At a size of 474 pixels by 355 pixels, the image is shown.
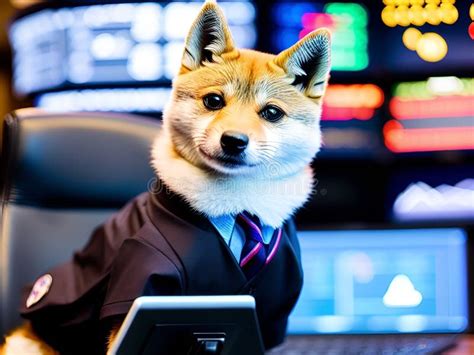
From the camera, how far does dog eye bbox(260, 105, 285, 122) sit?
0.80 metres

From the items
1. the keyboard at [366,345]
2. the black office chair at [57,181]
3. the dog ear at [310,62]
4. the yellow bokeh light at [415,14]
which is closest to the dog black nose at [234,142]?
the dog ear at [310,62]

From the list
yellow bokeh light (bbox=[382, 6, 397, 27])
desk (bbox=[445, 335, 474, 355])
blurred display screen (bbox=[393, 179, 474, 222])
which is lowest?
blurred display screen (bbox=[393, 179, 474, 222])

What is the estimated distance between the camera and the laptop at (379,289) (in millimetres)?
1118

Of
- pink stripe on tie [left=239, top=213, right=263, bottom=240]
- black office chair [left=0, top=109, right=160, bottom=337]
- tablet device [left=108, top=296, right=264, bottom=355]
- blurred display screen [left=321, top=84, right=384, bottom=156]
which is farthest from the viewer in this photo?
blurred display screen [left=321, top=84, right=384, bottom=156]

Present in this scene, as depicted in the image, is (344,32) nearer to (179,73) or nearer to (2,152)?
(2,152)

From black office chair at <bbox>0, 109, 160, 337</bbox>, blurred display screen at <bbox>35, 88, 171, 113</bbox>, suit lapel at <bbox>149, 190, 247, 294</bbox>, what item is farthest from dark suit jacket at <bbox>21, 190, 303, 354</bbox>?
blurred display screen at <bbox>35, 88, 171, 113</bbox>

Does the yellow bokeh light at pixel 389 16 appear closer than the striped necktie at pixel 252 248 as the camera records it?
No

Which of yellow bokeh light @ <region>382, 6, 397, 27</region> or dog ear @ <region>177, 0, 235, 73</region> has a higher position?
dog ear @ <region>177, 0, 235, 73</region>

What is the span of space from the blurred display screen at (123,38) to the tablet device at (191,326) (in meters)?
2.30

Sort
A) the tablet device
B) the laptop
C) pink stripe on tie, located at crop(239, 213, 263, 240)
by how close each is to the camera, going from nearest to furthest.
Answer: the tablet device → pink stripe on tie, located at crop(239, 213, 263, 240) → the laptop

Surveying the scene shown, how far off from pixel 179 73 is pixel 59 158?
1.65 feet

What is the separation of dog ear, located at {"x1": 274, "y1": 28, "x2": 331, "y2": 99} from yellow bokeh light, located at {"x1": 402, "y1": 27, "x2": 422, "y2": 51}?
7.29 feet

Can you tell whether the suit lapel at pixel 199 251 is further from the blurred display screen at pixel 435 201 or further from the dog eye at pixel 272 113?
the blurred display screen at pixel 435 201

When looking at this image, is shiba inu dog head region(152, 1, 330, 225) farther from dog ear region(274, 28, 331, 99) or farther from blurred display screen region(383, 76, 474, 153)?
blurred display screen region(383, 76, 474, 153)
